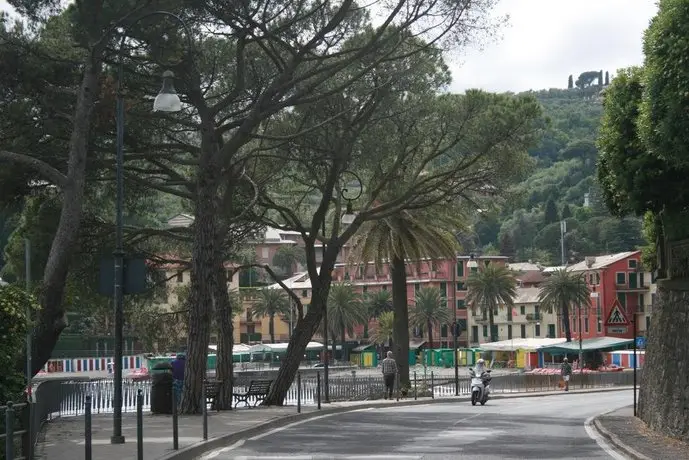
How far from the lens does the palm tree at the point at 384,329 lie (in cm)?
12338

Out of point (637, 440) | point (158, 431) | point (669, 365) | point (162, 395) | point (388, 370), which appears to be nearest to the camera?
point (637, 440)

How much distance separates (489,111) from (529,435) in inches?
644

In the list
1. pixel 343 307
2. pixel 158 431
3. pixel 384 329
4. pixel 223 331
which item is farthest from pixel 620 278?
pixel 158 431

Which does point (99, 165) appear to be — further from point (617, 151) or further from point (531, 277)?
point (531, 277)

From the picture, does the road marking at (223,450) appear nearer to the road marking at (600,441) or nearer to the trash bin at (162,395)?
the road marking at (600,441)

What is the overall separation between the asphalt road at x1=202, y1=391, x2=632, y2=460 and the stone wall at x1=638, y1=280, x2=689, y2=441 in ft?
4.92

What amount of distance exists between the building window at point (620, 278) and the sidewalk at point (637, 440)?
91.9 m

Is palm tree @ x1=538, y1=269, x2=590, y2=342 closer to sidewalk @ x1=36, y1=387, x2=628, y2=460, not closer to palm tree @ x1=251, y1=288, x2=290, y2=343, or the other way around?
palm tree @ x1=251, y1=288, x2=290, y2=343

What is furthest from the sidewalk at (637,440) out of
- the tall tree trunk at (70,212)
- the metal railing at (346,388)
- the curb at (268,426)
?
the tall tree trunk at (70,212)

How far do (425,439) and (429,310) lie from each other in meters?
105

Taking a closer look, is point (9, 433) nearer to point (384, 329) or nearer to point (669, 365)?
point (669, 365)

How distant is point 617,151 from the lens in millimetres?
23906

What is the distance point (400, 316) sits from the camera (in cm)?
5053

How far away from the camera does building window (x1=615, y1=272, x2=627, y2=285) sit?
383ft
